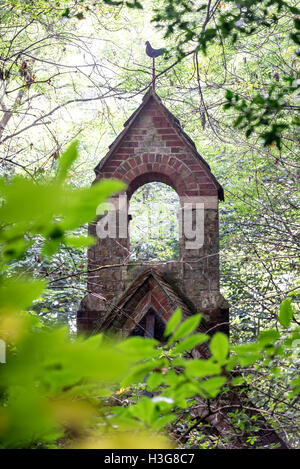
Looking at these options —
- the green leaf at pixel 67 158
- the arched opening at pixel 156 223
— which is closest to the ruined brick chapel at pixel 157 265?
the green leaf at pixel 67 158

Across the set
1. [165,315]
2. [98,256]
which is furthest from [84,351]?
[98,256]

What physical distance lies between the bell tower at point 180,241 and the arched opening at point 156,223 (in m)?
7.78

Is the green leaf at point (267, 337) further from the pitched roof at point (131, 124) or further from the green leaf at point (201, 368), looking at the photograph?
the pitched roof at point (131, 124)

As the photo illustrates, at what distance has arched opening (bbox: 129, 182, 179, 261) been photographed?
15.4m

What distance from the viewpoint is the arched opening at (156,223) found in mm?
15440

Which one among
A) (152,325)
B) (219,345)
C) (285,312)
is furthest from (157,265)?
(219,345)

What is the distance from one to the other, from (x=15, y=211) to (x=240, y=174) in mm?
11642

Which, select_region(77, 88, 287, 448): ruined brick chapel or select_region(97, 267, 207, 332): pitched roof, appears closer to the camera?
select_region(97, 267, 207, 332): pitched roof

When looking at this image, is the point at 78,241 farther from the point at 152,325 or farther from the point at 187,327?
the point at 152,325

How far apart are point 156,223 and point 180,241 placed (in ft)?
33.1

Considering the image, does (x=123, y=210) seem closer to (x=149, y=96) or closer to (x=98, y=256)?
(x=98, y=256)

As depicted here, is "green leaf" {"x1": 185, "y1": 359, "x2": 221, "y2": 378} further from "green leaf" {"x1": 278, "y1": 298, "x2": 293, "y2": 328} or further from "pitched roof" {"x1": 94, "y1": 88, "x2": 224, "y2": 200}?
"pitched roof" {"x1": 94, "y1": 88, "x2": 224, "y2": 200}

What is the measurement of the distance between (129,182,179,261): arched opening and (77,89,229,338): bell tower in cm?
778

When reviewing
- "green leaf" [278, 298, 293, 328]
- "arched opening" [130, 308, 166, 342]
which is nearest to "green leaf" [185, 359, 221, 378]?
"green leaf" [278, 298, 293, 328]
